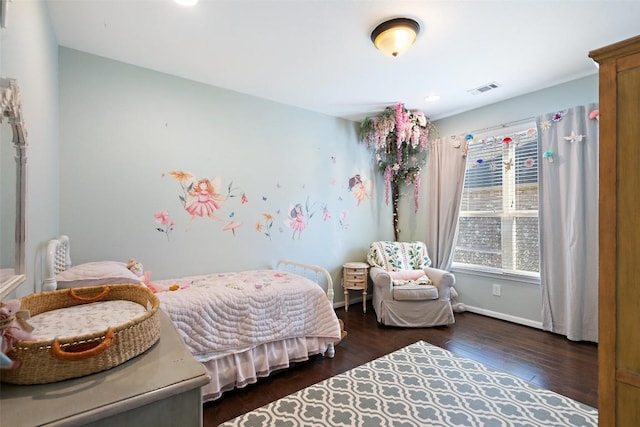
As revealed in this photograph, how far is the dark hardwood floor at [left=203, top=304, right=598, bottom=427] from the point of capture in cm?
202

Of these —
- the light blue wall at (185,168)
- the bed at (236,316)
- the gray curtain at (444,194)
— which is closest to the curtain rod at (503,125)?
the gray curtain at (444,194)

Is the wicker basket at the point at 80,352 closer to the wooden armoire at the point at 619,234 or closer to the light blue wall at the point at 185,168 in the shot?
the wooden armoire at the point at 619,234

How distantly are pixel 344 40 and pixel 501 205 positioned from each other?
263 cm

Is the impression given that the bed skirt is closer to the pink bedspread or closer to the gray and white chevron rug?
the pink bedspread

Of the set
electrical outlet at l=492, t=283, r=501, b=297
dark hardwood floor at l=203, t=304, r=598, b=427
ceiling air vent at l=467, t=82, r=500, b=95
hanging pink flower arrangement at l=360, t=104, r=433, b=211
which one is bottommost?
dark hardwood floor at l=203, t=304, r=598, b=427

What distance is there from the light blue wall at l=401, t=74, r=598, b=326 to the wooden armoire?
2382 millimetres

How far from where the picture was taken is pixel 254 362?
7.17 ft

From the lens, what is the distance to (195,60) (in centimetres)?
253

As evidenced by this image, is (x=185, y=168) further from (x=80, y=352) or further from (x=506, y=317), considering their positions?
(x=506, y=317)

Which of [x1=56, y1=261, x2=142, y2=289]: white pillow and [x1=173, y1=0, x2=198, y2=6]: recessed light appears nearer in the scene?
[x1=56, y1=261, x2=142, y2=289]: white pillow

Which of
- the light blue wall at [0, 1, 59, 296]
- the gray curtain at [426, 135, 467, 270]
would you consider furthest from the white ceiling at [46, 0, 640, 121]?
the gray curtain at [426, 135, 467, 270]

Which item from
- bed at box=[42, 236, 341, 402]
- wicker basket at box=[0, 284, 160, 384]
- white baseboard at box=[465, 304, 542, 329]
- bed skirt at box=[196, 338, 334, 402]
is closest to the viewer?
wicker basket at box=[0, 284, 160, 384]

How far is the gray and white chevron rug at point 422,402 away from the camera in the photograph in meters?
1.74

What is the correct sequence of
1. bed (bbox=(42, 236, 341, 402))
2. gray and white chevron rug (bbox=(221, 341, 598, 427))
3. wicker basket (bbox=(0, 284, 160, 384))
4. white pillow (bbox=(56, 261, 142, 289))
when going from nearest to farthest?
wicker basket (bbox=(0, 284, 160, 384)), white pillow (bbox=(56, 261, 142, 289)), gray and white chevron rug (bbox=(221, 341, 598, 427)), bed (bbox=(42, 236, 341, 402))
